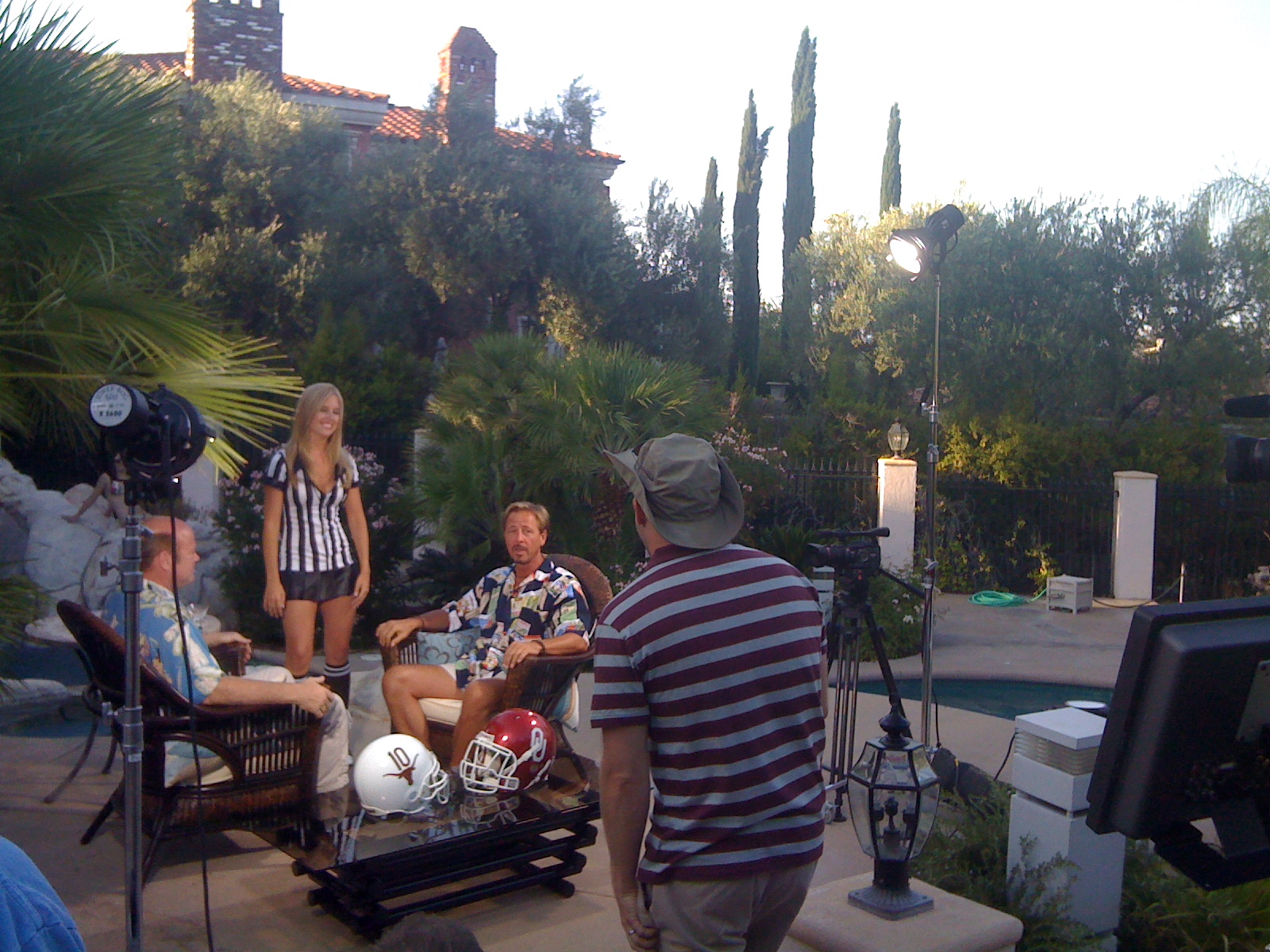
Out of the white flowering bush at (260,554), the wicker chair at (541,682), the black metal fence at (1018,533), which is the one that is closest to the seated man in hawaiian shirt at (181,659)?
the wicker chair at (541,682)

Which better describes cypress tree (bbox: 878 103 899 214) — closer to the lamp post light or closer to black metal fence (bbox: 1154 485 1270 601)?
black metal fence (bbox: 1154 485 1270 601)

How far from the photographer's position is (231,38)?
62.4 ft

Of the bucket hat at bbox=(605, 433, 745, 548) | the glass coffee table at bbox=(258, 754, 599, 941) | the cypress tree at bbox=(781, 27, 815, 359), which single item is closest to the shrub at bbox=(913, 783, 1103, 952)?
the glass coffee table at bbox=(258, 754, 599, 941)

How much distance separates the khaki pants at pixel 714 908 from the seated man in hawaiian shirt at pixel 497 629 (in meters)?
2.27

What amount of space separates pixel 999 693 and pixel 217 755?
612 cm

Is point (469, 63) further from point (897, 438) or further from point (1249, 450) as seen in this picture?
point (1249, 450)

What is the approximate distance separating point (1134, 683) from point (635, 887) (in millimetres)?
1060

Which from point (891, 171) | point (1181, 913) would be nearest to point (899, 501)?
point (1181, 913)

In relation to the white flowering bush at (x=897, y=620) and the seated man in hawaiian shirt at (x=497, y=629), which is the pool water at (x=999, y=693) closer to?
the white flowering bush at (x=897, y=620)

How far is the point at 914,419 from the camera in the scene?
52.5ft

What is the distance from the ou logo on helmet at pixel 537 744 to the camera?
3.93m

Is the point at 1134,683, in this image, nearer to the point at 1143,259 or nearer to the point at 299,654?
the point at 299,654

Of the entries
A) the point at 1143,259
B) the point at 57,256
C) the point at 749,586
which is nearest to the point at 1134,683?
the point at 749,586

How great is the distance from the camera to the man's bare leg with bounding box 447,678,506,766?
4395mm
